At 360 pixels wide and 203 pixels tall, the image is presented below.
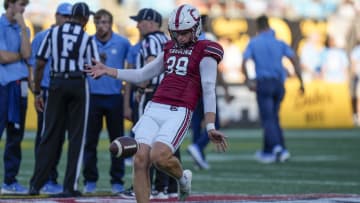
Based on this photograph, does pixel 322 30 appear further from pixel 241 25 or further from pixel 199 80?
pixel 199 80

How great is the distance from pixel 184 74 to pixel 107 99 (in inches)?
134

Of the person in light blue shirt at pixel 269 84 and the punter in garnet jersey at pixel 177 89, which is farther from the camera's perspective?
the person in light blue shirt at pixel 269 84

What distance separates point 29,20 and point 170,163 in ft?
65.1

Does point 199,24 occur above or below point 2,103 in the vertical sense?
above

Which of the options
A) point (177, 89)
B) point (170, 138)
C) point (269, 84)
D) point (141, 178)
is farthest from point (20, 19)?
point (269, 84)

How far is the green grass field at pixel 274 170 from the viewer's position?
1294cm

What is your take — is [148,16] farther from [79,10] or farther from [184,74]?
[184,74]

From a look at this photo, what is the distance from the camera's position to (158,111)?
30.2 feet

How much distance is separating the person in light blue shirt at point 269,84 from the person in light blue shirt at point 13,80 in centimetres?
653

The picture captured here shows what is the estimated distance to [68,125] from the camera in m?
11.5

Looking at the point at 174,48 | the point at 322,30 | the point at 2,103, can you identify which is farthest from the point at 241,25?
the point at 174,48

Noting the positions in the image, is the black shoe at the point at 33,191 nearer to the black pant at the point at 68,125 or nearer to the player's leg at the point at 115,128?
the black pant at the point at 68,125

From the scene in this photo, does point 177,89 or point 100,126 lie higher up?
point 177,89

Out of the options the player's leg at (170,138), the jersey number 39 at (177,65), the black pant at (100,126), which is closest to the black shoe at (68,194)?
the black pant at (100,126)
